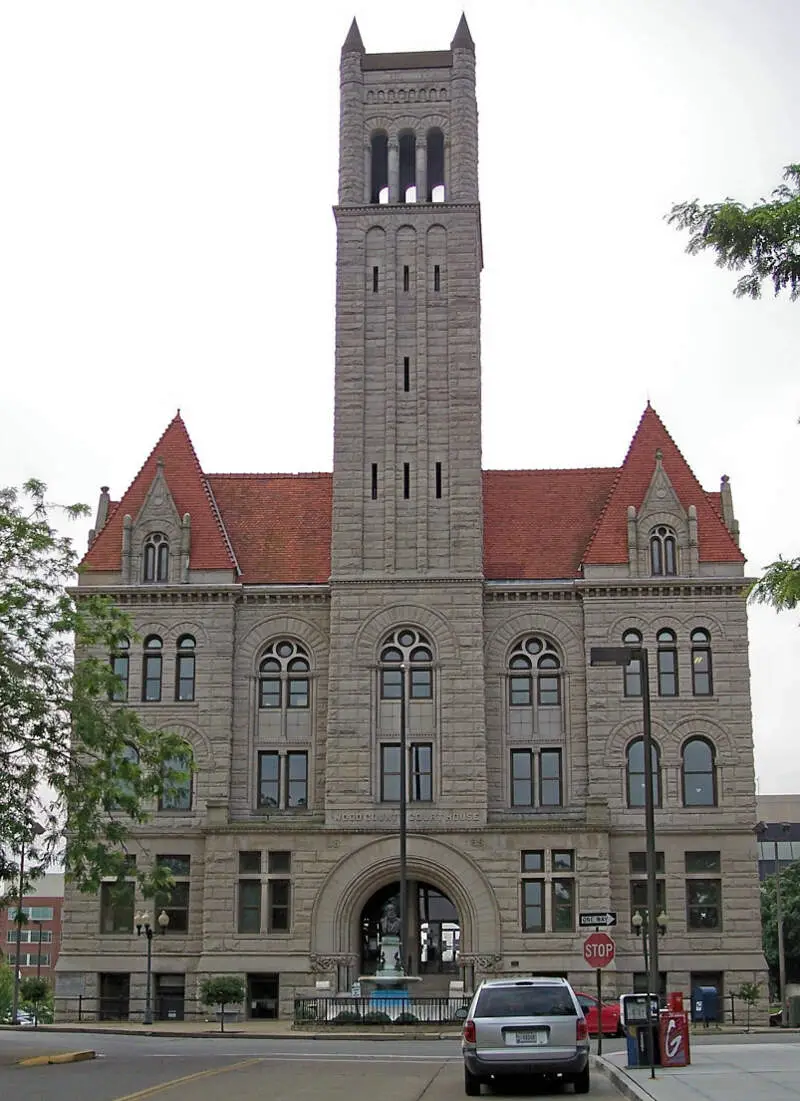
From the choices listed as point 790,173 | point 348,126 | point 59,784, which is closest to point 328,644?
point 348,126

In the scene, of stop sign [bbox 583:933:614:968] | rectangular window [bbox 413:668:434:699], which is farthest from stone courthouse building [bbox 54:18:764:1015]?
stop sign [bbox 583:933:614:968]

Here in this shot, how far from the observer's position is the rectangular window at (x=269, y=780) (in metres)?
51.6

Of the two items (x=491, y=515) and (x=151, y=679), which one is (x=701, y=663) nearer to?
(x=491, y=515)

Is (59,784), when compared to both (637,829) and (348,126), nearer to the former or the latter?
(637,829)

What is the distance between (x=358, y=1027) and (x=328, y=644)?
15.4 metres

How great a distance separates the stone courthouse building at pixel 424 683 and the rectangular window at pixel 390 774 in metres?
0.10

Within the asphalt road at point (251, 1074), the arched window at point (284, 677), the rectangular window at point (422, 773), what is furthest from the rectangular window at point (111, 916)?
the asphalt road at point (251, 1074)

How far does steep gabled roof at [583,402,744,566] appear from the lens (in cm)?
5219

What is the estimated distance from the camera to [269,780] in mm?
51812

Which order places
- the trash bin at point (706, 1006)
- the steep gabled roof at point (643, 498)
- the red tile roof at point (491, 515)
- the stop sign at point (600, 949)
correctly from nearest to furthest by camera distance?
the stop sign at point (600, 949) → the trash bin at point (706, 1006) → the steep gabled roof at point (643, 498) → the red tile roof at point (491, 515)

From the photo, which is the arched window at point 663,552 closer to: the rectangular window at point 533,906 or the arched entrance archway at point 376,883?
the rectangular window at point 533,906

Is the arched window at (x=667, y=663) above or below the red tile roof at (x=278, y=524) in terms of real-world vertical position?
below

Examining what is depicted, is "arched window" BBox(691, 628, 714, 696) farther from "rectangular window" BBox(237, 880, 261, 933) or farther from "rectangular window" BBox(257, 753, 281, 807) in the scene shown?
"rectangular window" BBox(237, 880, 261, 933)

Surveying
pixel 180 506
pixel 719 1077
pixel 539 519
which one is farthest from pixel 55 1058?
pixel 539 519
